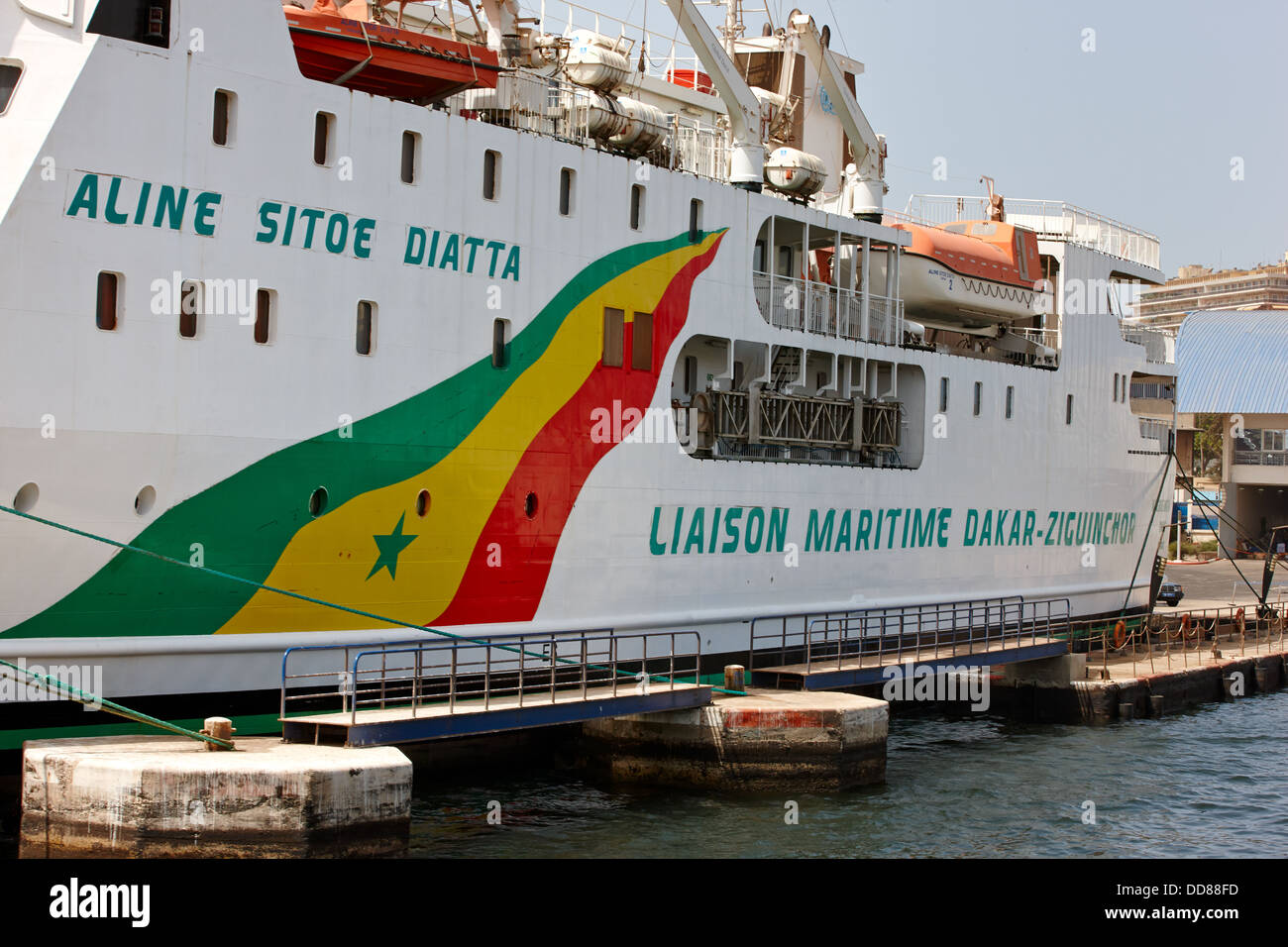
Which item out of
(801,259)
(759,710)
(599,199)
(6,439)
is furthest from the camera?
(801,259)

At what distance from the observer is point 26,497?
12555mm

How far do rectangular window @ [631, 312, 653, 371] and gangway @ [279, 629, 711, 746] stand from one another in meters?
3.46

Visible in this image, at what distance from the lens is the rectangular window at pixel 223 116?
1384cm

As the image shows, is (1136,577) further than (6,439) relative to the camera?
Yes

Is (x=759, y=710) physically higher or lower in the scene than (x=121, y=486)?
lower

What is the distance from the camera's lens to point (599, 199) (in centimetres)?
1767

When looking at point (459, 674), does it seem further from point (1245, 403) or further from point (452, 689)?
point (1245, 403)

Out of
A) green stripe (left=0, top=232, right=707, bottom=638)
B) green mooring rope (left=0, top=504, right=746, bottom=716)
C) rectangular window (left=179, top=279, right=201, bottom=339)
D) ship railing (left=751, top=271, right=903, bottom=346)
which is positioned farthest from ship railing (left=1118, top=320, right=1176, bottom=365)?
rectangular window (left=179, top=279, right=201, bottom=339)

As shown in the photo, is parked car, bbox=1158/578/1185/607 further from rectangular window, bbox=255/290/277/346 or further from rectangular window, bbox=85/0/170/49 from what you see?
rectangular window, bbox=85/0/170/49

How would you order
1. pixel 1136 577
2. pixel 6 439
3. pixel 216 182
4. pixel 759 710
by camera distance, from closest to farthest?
pixel 6 439 → pixel 216 182 → pixel 759 710 → pixel 1136 577
